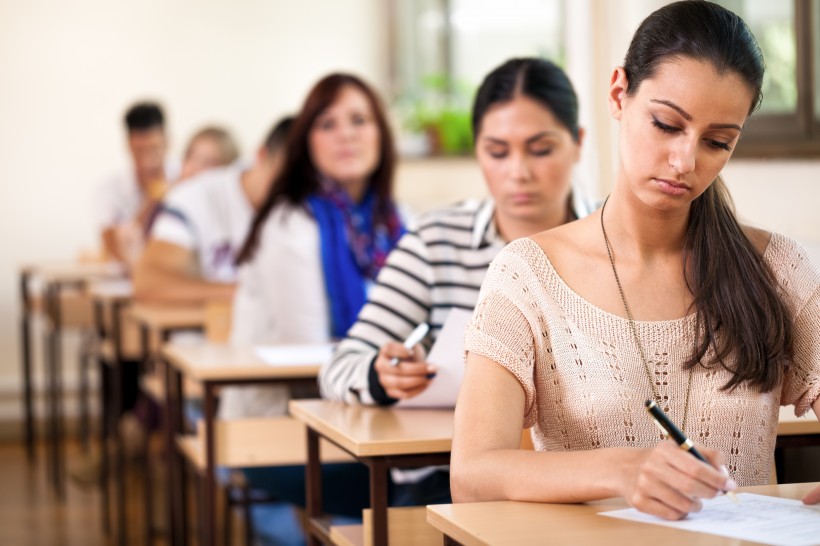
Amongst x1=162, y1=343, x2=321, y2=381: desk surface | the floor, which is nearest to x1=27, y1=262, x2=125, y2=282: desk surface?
the floor

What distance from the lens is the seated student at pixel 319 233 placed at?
3451mm

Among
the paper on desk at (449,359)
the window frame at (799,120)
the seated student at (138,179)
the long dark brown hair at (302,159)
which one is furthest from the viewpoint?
the seated student at (138,179)

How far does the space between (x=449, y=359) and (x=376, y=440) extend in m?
0.30

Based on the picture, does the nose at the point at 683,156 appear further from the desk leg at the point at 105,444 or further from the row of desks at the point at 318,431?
the desk leg at the point at 105,444

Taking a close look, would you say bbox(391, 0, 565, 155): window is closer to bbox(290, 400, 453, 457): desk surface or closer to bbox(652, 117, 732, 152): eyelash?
bbox(290, 400, 453, 457): desk surface

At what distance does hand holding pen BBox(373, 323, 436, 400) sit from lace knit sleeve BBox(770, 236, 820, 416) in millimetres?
642

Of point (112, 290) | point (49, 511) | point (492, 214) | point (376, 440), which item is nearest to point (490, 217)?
point (492, 214)

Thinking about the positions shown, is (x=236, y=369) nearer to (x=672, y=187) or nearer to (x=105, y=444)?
(x=672, y=187)

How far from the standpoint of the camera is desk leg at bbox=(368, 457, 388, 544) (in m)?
1.84

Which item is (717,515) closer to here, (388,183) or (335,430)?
(335,430)

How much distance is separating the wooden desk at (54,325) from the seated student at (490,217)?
11.1 ft

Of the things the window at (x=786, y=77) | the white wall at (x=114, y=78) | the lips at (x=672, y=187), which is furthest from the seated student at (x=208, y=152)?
the lips at (x=672, y=187)

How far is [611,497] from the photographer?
1309 mm

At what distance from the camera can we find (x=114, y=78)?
6906 millimetres
